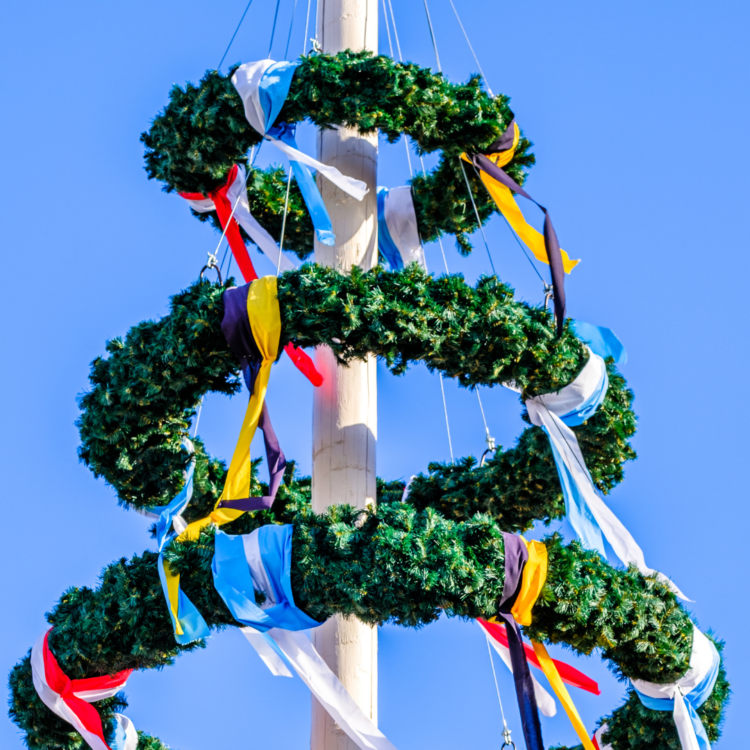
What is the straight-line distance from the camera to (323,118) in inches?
271

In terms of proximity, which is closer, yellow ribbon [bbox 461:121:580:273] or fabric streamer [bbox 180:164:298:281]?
yellow ribbon [bbox 461:121:580:273]

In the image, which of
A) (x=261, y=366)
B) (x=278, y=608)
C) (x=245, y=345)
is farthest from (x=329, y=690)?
(x=245, y=345)

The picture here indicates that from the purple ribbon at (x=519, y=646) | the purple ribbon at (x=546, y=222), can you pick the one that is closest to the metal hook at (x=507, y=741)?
the purple ribbon at (x=519, y=646)

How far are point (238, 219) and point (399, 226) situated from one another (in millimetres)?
1038

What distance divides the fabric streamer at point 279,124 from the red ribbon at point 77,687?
2.53 m

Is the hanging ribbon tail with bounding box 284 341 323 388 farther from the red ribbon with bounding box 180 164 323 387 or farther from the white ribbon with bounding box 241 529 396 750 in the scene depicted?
the white ribbon with bounding box 241 529 396 750

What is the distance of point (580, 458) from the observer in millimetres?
6898

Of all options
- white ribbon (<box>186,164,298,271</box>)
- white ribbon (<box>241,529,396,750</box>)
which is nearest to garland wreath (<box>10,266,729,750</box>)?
white ribbon (<box>241,529,396,750</box>)

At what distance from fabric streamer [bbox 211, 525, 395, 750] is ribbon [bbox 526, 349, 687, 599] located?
149 cm

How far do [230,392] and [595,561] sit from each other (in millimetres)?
2056

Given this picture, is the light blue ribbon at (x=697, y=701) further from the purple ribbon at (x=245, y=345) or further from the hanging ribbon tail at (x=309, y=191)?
the hanging ribbon tail at (x=309, y=191)

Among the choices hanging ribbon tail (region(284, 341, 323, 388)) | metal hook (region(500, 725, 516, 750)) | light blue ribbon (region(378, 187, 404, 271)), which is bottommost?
metal hook (region(500, 725, 516, 750))

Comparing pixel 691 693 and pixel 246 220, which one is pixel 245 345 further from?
pixel 691 693

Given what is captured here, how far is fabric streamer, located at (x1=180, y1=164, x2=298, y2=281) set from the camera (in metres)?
7.62
